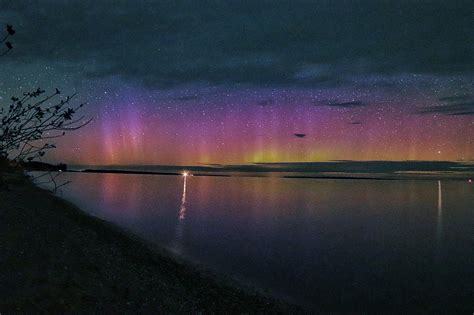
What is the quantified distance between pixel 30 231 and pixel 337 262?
2148cm

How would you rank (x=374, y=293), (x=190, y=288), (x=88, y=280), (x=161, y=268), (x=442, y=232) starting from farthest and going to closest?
1. (x=442, y=232)
2. (x=374, y=293)
3. (x=161, y=268)
4. (x=190, y=288)
5. (x=88, y=280)

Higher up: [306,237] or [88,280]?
[88,280]

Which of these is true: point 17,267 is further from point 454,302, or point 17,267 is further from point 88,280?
point 454,302

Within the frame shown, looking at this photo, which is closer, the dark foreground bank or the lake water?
the dark foreground bank

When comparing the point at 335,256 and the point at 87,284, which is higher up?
the point at 87,284

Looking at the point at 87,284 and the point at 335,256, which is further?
the point at 335,256

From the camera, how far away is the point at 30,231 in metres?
13.6

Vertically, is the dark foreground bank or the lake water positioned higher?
the dark foreground bank

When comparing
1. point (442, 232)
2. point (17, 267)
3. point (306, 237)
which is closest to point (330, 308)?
point (17, 267)

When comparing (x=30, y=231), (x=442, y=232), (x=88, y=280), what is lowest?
(x=442, y=232)

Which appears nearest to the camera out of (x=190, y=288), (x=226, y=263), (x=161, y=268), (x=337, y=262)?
(x=190, y=288)

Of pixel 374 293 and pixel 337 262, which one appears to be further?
pixel 337 262

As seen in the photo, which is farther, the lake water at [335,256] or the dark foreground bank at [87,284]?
the lake water at [335,256]

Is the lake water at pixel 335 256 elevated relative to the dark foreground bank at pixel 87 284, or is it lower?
lower
